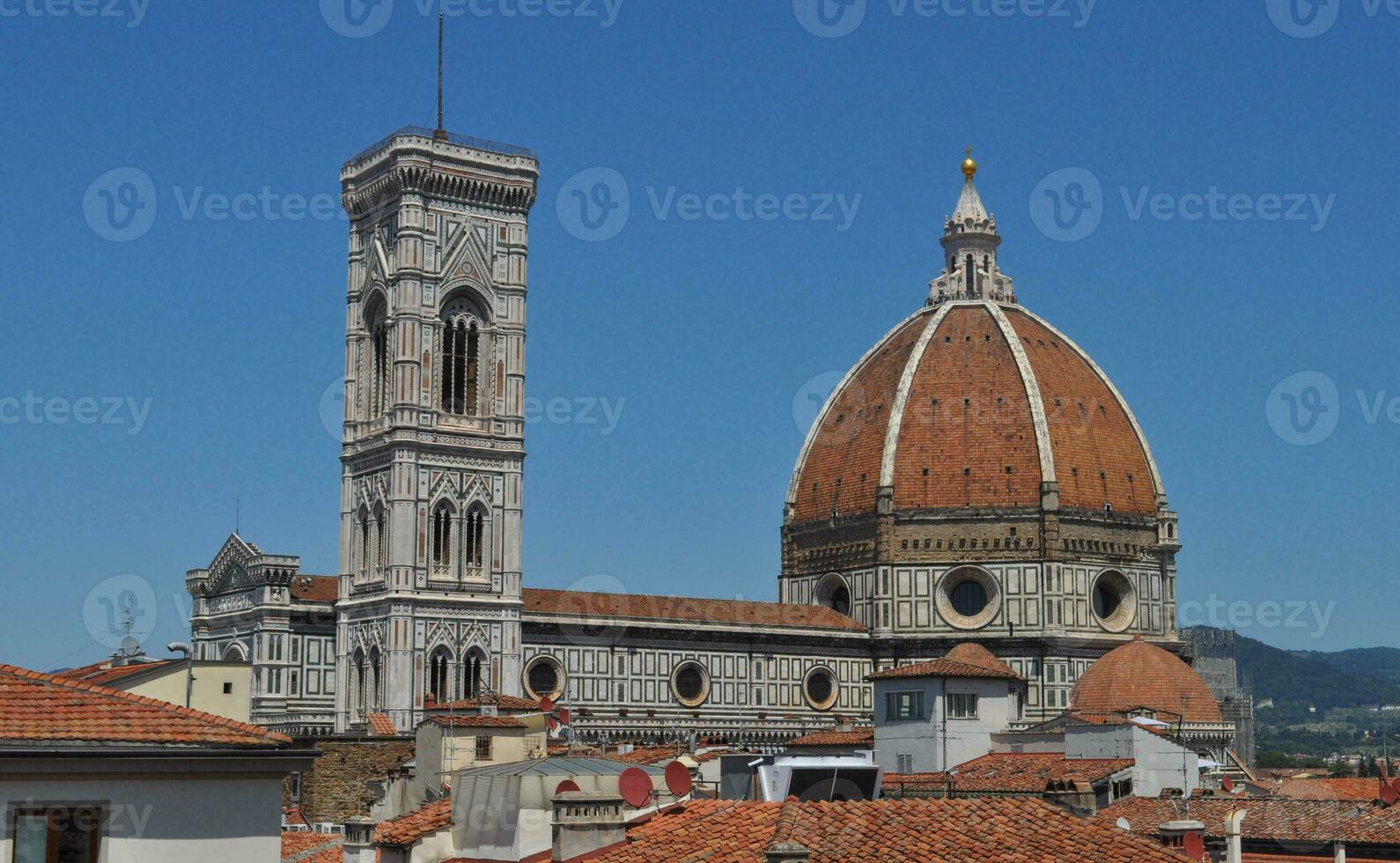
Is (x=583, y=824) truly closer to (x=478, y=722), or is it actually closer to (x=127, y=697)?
(x=127, y=697)

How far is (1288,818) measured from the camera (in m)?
35.3

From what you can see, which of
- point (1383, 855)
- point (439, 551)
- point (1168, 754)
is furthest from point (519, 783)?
point (439, 551)

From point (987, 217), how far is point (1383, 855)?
8826 centimetres

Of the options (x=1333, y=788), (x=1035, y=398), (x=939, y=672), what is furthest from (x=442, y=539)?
(x=1333, y=788)

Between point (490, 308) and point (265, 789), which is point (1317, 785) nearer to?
point (490, 308)

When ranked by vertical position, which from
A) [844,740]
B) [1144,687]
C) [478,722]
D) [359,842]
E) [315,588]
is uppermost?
[315,588]

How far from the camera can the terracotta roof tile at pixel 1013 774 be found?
142 ft

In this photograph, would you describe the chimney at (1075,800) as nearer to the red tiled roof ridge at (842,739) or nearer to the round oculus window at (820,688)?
the red tiled roof ridge at (842,739)

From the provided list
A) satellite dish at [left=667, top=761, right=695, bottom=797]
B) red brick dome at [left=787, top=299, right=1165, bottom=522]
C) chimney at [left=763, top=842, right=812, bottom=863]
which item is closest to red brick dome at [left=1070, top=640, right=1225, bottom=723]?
red brick dome at [left=787, top=299, right=1165, bottom=522]

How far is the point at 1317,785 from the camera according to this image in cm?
6256

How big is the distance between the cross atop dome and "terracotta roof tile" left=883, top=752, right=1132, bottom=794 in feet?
210

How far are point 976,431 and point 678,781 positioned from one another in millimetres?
84349

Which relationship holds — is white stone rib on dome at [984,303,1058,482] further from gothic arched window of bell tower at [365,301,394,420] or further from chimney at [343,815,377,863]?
chimney at [343,815,377,863]

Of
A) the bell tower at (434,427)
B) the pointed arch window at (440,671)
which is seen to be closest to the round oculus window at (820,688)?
the bell tower at (434,427)
